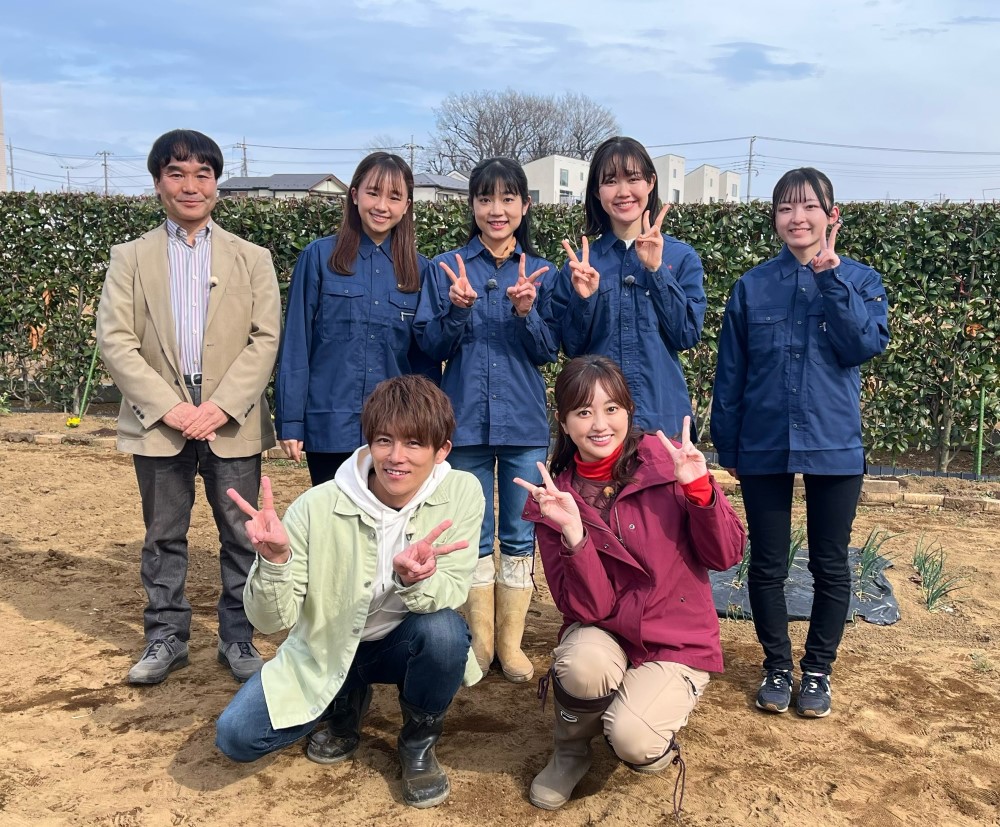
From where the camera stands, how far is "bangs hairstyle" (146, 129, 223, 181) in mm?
3379

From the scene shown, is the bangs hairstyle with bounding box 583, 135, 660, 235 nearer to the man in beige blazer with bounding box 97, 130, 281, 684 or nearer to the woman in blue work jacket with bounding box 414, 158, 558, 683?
the woman in blue work jacket with bounding box 414, 158, 558, 683

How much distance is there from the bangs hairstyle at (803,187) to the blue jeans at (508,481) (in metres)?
1.35

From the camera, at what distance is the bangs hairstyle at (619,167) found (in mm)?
3229

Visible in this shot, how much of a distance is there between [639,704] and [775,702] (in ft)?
2.95

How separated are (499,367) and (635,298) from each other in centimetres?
59

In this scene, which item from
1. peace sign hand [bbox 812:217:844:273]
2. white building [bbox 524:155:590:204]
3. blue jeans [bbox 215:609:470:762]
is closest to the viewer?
blue jeans [bbox 215:609:470:762]

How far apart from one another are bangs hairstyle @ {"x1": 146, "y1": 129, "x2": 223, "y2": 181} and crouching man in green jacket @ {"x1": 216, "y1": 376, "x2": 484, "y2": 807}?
1417 mm

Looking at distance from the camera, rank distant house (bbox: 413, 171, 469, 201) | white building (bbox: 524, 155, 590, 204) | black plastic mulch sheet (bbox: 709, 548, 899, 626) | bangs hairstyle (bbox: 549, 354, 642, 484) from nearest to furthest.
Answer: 1. bangs hairstyle (bbox: 549, 354, 642, 484)
2. black plastic mulch sheet (bbox: 709, 548, 899, 626)
3. distant house (bbox: 413, 171, 469, 201)
4. white building (bbox: 524, 155, 590, 204)

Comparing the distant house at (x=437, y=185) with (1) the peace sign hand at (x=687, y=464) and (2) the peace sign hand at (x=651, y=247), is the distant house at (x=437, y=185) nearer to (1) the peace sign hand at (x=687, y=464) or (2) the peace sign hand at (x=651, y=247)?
(2) the peace sign hand at (x=651, y=247)

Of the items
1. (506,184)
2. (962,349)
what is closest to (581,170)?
(962,349)

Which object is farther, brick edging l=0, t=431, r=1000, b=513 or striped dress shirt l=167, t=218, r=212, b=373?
brick edging l=0, t=431, r=1000, b=513

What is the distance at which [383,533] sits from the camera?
2.66 meters

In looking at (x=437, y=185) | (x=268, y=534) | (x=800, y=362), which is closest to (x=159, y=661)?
(x=268, y=534)

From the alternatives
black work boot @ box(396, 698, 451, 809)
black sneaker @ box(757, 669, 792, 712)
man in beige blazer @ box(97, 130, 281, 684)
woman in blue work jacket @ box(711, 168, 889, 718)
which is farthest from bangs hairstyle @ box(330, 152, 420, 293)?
black sneaker @ box(757, 669, 792, 712)
